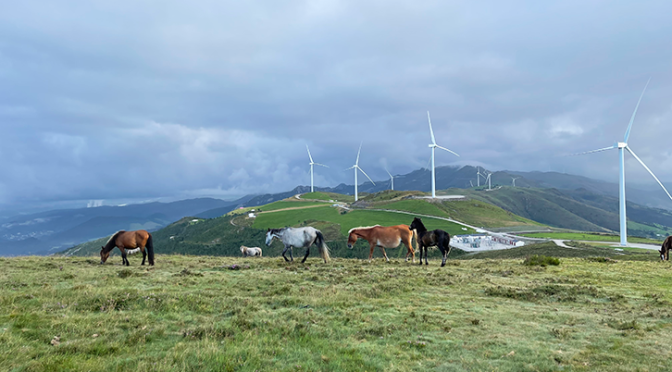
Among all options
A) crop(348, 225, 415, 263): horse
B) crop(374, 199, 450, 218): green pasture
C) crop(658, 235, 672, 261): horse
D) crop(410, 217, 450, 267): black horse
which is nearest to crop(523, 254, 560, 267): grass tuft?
crop(410, 217, 450, 267): black horse

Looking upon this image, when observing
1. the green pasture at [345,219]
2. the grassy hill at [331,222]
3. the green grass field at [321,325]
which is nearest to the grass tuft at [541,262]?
the green grass field at [321,325]

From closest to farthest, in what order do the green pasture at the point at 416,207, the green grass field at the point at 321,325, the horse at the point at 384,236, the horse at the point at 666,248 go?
the green grass field at the point at 321,325 < the horse at the point at 384,236 < the horse at the point at 666,248 < the green pasture at the point at 416,207

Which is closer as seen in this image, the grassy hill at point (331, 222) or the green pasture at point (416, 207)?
the grassy hill at point (331, 222)

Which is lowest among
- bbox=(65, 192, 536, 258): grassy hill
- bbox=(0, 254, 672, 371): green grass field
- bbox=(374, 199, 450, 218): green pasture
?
bbox=(65, 192, 536, 258): grassy hill

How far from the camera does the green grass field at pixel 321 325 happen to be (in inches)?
253

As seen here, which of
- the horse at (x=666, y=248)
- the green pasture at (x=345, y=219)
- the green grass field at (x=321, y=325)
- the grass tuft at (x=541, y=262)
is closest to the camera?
the green grass field at (x=321, y=325)

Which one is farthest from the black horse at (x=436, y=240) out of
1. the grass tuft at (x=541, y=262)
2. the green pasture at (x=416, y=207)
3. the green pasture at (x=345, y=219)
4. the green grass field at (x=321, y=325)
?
the green pasture at (x=416, y=207)

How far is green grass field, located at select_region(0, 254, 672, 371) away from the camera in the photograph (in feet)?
21.0

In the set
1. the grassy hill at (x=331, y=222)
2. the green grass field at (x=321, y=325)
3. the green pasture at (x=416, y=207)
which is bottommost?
the grassy hill at (x=331, y=222)

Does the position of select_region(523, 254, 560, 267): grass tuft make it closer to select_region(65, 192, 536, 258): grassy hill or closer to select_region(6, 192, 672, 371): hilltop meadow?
select_region(6, 192, 672, 371): hilltop meadow

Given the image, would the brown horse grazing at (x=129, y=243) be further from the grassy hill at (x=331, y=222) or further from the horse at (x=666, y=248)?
the grassy hill at (x=331, y=222)

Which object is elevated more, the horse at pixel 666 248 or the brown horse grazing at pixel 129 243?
the brown horse grazing at pixel 129 243

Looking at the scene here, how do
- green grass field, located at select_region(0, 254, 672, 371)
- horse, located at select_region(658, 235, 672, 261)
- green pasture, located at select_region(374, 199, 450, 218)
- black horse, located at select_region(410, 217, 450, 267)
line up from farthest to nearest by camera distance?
green pasture, located at select_region(374, 199, 450, 218)
horse, located at select_region(658, 235, 672, 261)
black horse, located at select_region(410, 217, 450, 267)
green grass field, located at select_region(0, 254, 672, 371)

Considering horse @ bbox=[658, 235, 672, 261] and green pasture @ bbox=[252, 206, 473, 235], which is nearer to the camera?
horse @ bbox=[658, 235, 672, 261]
